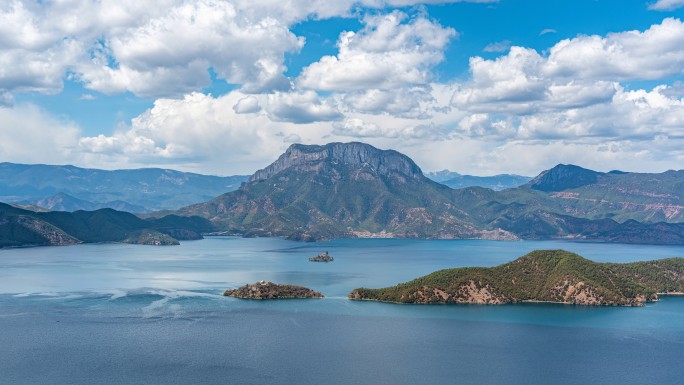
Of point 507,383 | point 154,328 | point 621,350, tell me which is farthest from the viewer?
point 154,328

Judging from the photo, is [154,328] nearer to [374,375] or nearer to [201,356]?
[201,356]

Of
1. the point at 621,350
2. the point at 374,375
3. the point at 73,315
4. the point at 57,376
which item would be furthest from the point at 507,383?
the point at 73,315

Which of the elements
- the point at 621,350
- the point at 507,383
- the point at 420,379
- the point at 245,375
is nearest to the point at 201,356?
the point at 245,375

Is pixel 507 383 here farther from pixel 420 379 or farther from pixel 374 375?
pixel 374 375

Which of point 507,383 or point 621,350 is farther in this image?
point 621,350

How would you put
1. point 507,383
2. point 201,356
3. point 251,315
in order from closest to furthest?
point 507,383 → point 201,356 → point 251,315

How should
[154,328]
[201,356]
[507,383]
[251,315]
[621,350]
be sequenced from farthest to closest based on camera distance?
1. [251,315]
2. [154,328]
3. [621,350]
4. [201,356]
5. [507,383]

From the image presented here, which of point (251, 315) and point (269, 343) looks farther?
point (251, 315)

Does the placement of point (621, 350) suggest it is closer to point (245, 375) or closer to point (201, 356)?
point (245, 375)

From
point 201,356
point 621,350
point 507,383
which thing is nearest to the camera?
point 507,383
